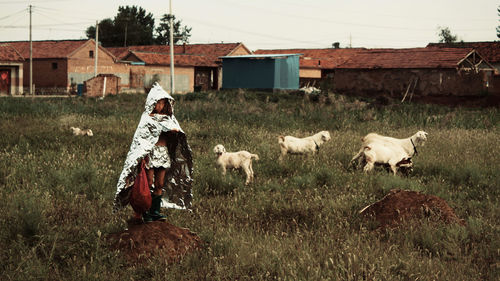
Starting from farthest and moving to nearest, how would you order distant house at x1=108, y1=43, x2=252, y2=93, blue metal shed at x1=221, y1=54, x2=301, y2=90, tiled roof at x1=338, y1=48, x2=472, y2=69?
distant house at x1=108, y1=43, x2=252, y2=93, blue metal shed at x1=221, y1=54, x2=301, y2=90, tiled roof at x1=338, y1=48, x2=472, y2=69

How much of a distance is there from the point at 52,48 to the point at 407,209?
50.9 meters

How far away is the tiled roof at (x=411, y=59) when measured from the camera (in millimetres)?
32544

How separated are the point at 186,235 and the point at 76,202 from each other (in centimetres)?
241

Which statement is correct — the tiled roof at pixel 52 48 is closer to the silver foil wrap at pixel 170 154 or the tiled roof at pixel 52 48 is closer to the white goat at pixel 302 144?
the white goat at pixel 302 144

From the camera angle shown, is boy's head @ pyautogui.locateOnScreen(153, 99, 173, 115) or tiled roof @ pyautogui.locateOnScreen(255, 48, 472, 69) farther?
tiled roof @ pyautogui.locateOnScreen(255, 48, 472, 69)

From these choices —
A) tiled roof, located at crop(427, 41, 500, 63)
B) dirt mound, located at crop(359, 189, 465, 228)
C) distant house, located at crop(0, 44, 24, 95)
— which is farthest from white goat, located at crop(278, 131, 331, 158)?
tiled roof, located at crop(427, 41, 500, 63)

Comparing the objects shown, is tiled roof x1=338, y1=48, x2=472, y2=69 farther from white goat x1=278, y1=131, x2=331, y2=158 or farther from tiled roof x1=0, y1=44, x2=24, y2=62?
tiled roof x1=0, y1=44, x2=24, y2=62

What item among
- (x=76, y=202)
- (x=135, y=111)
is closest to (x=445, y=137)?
(x=76, y=202)

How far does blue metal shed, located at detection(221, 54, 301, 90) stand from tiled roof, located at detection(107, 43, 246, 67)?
1250 centimetres

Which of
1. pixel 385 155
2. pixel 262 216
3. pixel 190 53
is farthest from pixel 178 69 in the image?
pixel 262 216

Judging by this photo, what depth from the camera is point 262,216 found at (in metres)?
6.79

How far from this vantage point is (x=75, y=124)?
15.7 metres

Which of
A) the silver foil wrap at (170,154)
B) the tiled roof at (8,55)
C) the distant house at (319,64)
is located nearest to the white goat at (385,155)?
the silver foil wrap at (170,154)

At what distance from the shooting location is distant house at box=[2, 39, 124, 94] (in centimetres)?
4894
